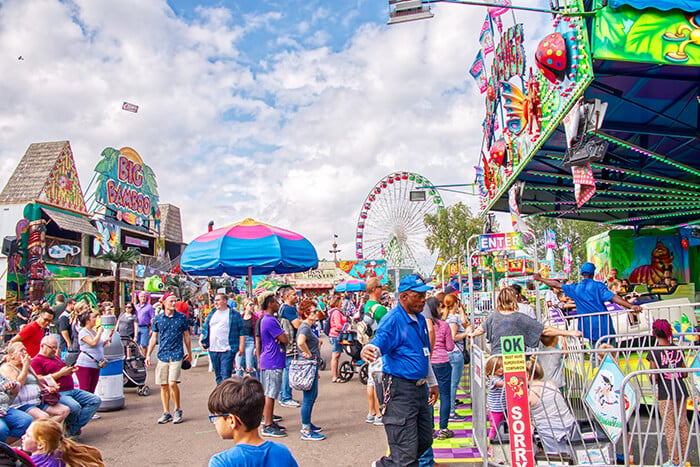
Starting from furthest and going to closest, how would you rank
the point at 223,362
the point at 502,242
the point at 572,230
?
the point at 572,230 < the point at 502,242 < the point at 223,362

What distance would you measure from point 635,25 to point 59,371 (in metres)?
7.17

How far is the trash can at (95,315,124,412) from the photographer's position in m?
7.69

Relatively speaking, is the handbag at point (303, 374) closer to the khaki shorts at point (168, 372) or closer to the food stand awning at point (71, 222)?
the khaki shorts at point (168, 372)

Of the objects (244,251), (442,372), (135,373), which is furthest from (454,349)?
(135,373)

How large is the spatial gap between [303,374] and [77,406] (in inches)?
101

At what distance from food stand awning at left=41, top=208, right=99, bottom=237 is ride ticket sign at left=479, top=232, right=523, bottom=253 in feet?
75.8

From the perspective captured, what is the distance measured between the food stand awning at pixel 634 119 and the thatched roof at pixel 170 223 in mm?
38127

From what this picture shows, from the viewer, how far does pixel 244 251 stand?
680cm

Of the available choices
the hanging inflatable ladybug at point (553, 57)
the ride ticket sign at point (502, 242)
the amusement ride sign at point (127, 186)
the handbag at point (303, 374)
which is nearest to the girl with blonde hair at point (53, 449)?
the handbag at point (303, 374)

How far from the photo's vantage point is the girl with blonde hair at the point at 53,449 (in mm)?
3229

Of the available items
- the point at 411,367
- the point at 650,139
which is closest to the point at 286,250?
the point at 411,367

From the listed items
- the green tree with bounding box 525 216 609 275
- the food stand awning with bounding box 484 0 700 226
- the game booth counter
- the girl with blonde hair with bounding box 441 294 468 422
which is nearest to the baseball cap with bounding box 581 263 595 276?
the food stand awning with bounding box 484 0 700 226

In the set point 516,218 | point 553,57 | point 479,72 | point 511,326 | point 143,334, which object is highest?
point 479,72

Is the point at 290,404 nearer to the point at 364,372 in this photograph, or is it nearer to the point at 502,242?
the point at 364,372
